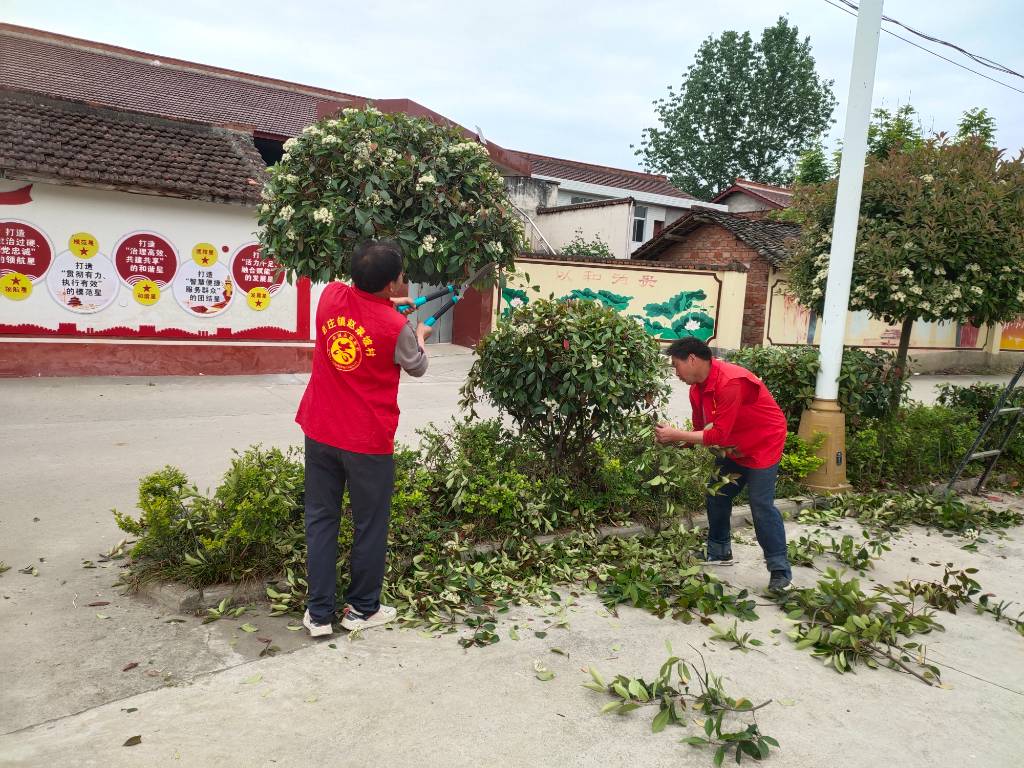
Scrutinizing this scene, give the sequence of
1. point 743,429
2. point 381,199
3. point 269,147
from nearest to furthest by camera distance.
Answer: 1. point 381,199
2. point 743,429
3. point 269,147

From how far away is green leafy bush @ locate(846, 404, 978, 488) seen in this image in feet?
22.4

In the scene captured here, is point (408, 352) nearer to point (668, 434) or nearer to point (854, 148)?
point (668, 434)

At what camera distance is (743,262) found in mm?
18875

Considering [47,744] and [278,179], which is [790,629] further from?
[278,179]

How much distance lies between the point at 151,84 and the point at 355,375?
20543mm

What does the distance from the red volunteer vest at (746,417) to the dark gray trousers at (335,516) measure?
1945 mm

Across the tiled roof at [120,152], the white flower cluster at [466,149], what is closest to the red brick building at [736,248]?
the tiled roof at [120,152]

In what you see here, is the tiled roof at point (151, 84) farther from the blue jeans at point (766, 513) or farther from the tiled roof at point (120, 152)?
the blue jeans at point (766, 513)

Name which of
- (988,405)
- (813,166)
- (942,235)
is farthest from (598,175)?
(942,235)

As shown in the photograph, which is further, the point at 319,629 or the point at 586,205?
the point at 586,205

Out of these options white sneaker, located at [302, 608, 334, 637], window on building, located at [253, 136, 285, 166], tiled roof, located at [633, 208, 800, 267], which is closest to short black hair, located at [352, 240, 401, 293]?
white sneaker, located at [302, 608, 334, 637]

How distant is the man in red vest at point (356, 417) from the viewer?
11.3 ft

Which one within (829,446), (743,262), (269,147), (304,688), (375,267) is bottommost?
(304,688)

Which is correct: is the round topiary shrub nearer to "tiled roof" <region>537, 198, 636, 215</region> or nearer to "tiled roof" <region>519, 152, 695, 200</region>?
"tiled roof" <region>537, 198, 636, 215</region>
